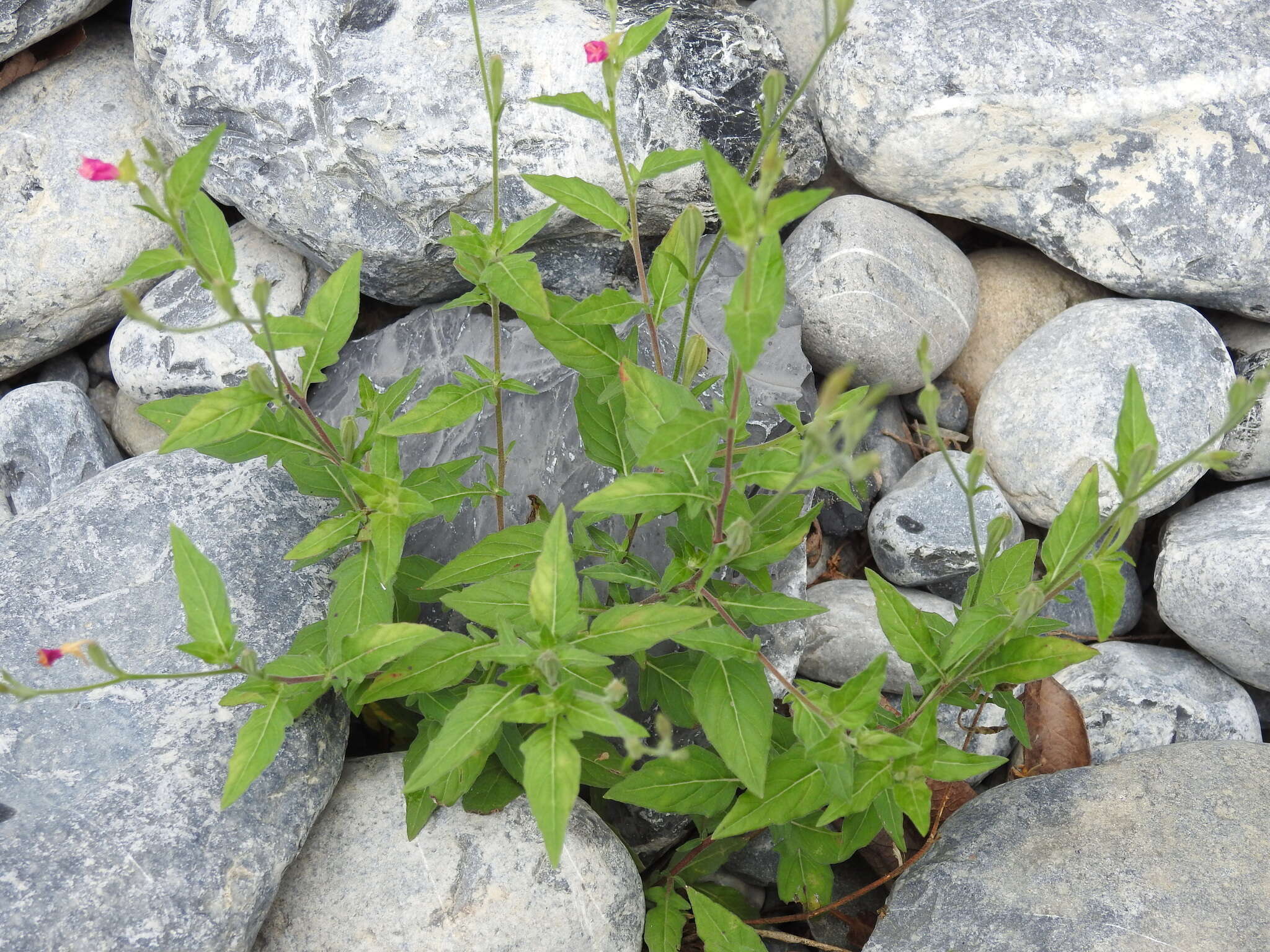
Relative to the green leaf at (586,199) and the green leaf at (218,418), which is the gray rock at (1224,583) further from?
the green leaf at (218,418)

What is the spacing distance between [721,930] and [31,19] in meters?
4.12

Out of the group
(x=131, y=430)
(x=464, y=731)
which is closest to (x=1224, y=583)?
(x=464, y=731)

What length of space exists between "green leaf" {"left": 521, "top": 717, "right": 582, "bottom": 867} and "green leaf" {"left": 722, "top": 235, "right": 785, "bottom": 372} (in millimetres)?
860

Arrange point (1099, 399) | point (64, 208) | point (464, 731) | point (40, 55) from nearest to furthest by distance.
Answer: point (464, 731), point (1099, 399), point (64, 208), point (40, 55)

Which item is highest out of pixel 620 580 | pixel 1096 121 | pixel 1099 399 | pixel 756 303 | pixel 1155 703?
pixel 756 303

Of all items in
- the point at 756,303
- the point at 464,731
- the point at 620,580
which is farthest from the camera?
the point at 620,580

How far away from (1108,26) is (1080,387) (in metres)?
1.39

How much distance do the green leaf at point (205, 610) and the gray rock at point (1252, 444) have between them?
3.42m

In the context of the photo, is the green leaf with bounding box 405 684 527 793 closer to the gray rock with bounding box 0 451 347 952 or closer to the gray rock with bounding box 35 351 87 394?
the gray rock with bounding box 0 451 347 952

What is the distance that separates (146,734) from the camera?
279cm

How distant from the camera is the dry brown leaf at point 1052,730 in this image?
352 cm

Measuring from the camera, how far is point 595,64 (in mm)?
3908

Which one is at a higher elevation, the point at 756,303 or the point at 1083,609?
the point at 756,303

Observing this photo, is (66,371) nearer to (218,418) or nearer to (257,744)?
(218,418)
